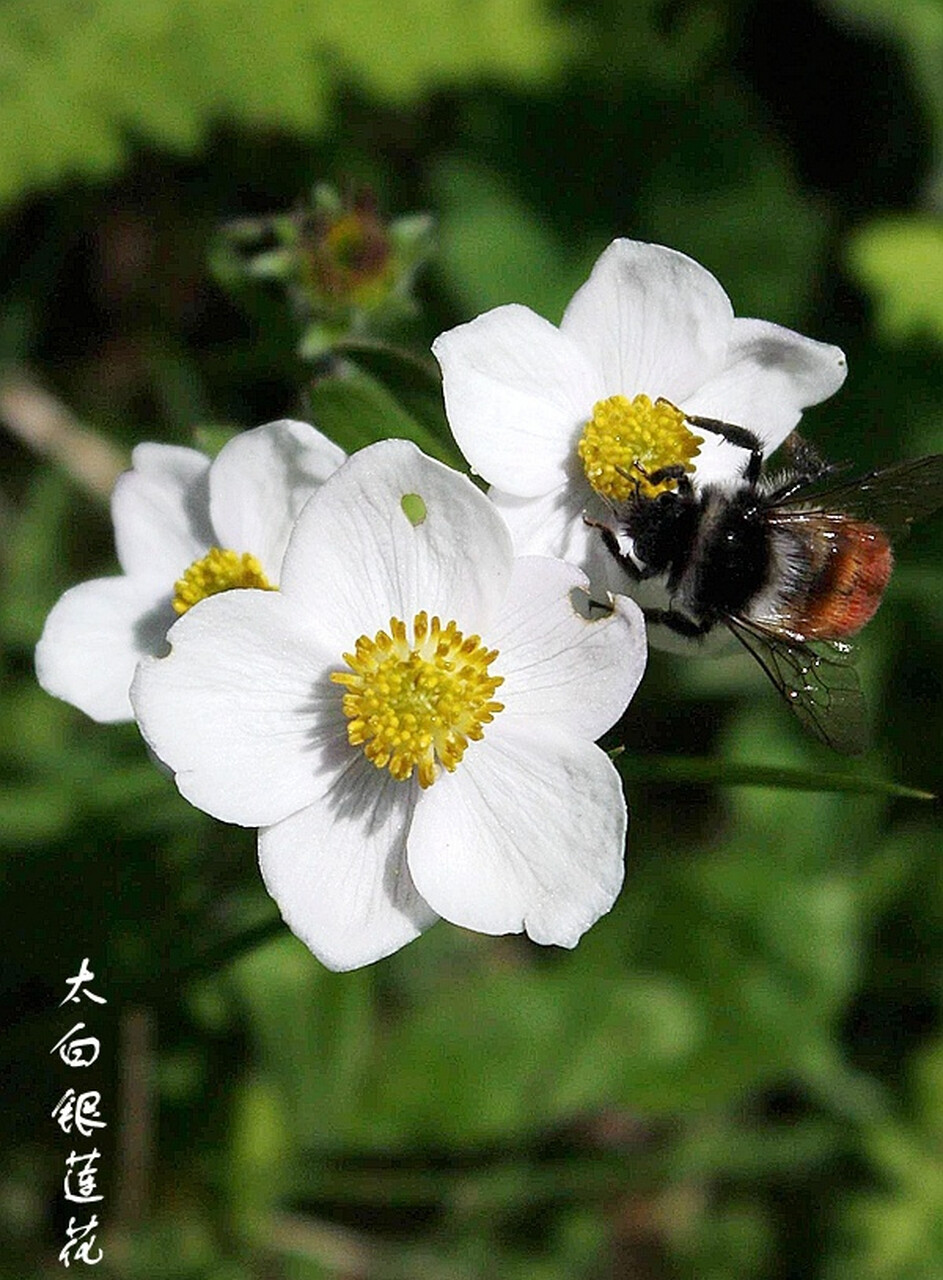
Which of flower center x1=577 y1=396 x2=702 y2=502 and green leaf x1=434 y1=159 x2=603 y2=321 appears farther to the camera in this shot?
green leaf x1=434 y1=159 x2=603 y2=321

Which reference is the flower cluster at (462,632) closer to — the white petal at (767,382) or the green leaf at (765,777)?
the white petal at (767,382)

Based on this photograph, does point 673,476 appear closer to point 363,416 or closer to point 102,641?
point 363,416

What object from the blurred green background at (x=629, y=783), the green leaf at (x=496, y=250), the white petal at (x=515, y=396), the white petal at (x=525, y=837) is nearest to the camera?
the white petal at (x=525, y=837)

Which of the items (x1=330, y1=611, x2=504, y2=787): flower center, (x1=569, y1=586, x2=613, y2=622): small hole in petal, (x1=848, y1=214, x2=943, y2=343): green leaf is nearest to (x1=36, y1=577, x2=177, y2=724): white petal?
(x1=330, y1=611, x2=504, y2=787): flower center

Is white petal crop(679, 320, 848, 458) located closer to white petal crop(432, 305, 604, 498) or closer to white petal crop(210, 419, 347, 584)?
white petal crop(432, 305, 604, 498)

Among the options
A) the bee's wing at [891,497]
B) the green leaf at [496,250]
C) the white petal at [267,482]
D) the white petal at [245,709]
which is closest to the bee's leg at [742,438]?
the bee's wing at [891,497]

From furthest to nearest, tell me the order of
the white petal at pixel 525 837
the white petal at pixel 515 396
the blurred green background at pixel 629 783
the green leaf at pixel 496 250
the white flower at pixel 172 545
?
1. the green leaf at pixel 496 250
2. the blurred green background at pixel 629 783
3. the white flower at pixel 172 545
4. the white petal at pixel 515 396
5. the white petal at pixel 525 837

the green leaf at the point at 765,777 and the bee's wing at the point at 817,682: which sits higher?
the bee's wing at the point at 817,682
